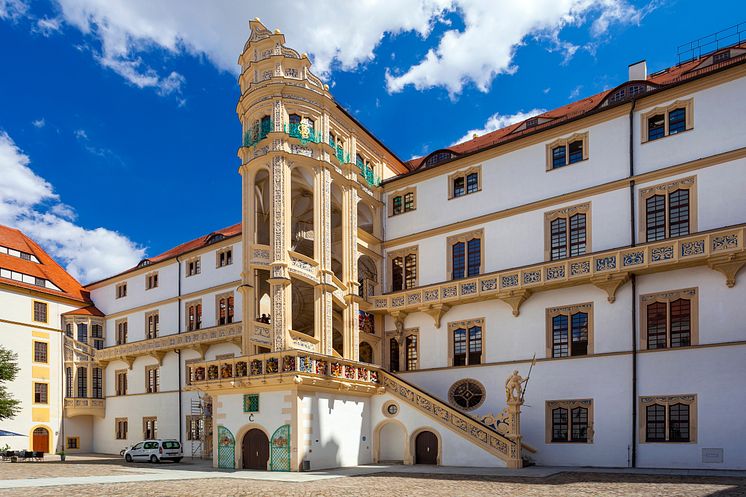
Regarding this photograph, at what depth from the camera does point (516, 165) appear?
109 ft

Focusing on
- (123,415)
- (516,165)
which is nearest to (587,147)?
(516,165)

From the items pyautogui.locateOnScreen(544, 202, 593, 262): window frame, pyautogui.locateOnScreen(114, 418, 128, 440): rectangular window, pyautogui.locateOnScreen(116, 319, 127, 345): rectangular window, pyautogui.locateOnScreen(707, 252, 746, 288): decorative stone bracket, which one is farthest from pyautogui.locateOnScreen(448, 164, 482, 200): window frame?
pyautogui.locateOnScreen(114, 418, 128, 440): rectangular window

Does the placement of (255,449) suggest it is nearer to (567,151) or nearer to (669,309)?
(669,309)

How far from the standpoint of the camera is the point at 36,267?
170 ft

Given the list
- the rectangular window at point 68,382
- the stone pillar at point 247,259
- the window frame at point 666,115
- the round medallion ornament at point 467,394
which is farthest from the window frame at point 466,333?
the rectangular window at point 68,382

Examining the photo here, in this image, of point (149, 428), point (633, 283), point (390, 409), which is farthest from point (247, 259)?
point (149, 428)

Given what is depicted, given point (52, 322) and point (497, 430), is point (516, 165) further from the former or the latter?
point (52, 322)

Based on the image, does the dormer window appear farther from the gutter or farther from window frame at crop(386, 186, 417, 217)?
window frame at crop(386, 186, 417, 217)

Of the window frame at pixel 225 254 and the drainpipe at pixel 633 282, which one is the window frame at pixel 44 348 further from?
the drainpipe at pixel 633 282

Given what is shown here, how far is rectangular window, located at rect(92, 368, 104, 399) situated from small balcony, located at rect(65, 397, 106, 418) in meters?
0.59

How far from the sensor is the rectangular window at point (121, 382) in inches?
1918

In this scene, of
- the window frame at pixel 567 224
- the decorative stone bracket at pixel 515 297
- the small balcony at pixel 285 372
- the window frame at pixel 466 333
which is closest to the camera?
the small balcony at pixel 285 372

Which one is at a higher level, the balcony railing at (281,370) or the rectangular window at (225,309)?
the rectangular window at (225,309)

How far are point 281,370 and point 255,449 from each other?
158 inches
